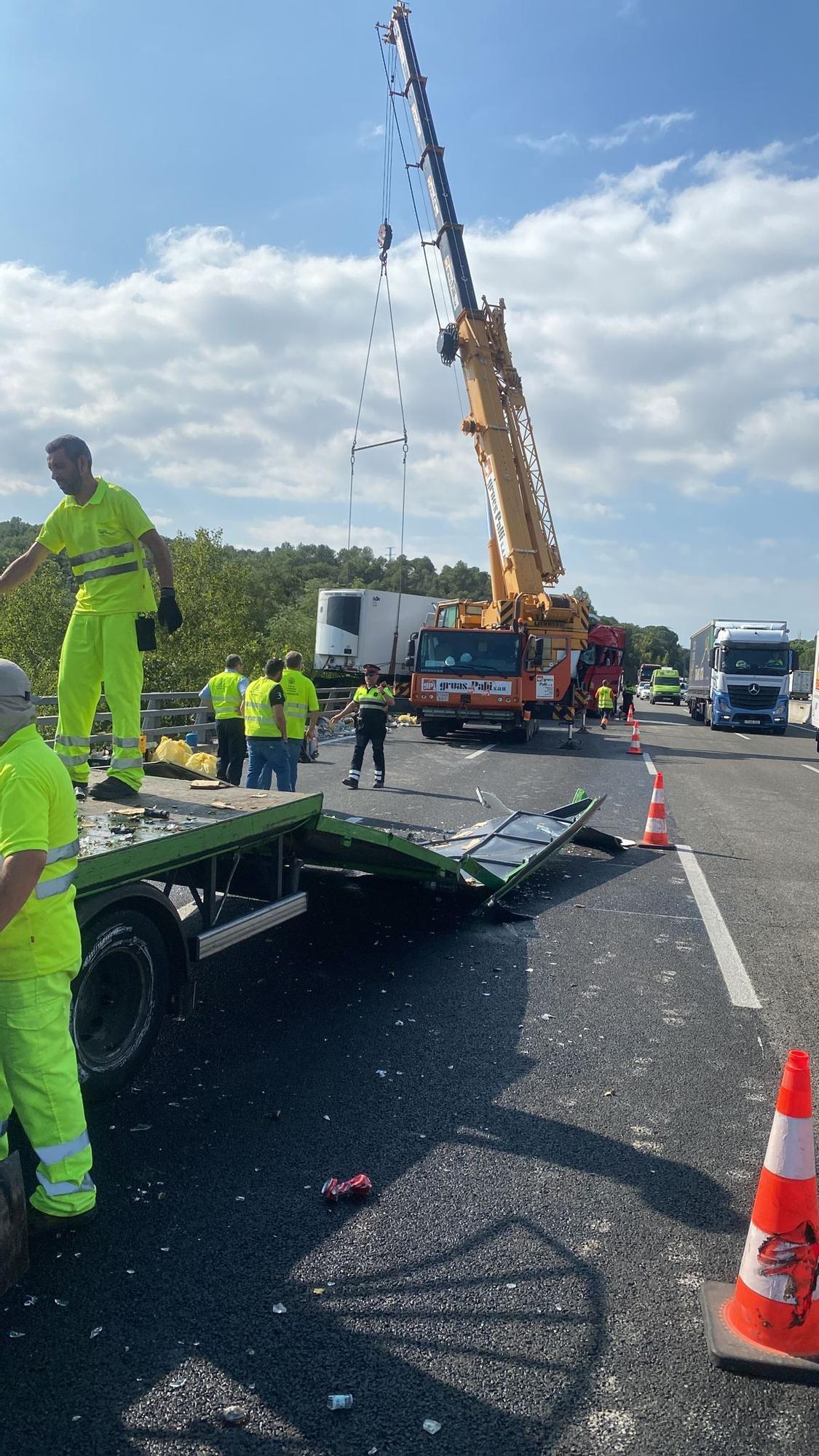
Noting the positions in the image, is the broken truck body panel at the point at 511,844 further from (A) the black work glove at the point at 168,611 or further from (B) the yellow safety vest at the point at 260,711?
(A) the black work glove at the point at 168,611

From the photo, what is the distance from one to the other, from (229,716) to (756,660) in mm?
21403

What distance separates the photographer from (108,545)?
4934 millimetres

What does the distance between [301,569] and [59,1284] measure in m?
103

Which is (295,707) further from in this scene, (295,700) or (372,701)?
(372,701)

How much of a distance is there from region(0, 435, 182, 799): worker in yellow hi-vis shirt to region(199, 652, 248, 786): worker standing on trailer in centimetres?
631

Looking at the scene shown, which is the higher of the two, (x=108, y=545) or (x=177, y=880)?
(x=108, y=545)

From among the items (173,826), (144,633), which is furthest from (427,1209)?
(144,633)

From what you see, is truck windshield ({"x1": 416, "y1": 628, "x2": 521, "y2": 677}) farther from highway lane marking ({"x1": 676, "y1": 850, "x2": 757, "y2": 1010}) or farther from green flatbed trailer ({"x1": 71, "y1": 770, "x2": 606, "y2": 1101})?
green flatbed trailer ({"x1": 71, "y1": 770, "x2": 606, "y2": 1101})

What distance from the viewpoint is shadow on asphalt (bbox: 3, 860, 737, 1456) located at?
2.36 m

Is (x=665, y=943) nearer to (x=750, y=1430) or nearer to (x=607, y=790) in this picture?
(x=750, y=1430)

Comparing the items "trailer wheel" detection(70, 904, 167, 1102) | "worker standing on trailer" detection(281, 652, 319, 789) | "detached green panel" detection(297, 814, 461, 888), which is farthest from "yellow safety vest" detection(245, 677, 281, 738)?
"trailer wheel" detection(70, 904, 167, 1102)

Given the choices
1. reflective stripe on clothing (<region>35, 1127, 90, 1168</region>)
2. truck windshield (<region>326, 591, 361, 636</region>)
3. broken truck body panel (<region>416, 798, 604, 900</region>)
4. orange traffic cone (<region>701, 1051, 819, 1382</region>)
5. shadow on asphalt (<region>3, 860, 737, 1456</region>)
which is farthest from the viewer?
truck windshield (<region>326, 591, 361, 636</region>)

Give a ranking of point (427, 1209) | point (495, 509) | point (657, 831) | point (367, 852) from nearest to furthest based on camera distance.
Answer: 1. point (427, 1209)
2. point (367, 852)
3. point (657, 831)
4. point (495, 509)

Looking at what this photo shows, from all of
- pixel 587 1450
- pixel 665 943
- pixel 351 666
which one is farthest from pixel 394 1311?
pixel 351 666
